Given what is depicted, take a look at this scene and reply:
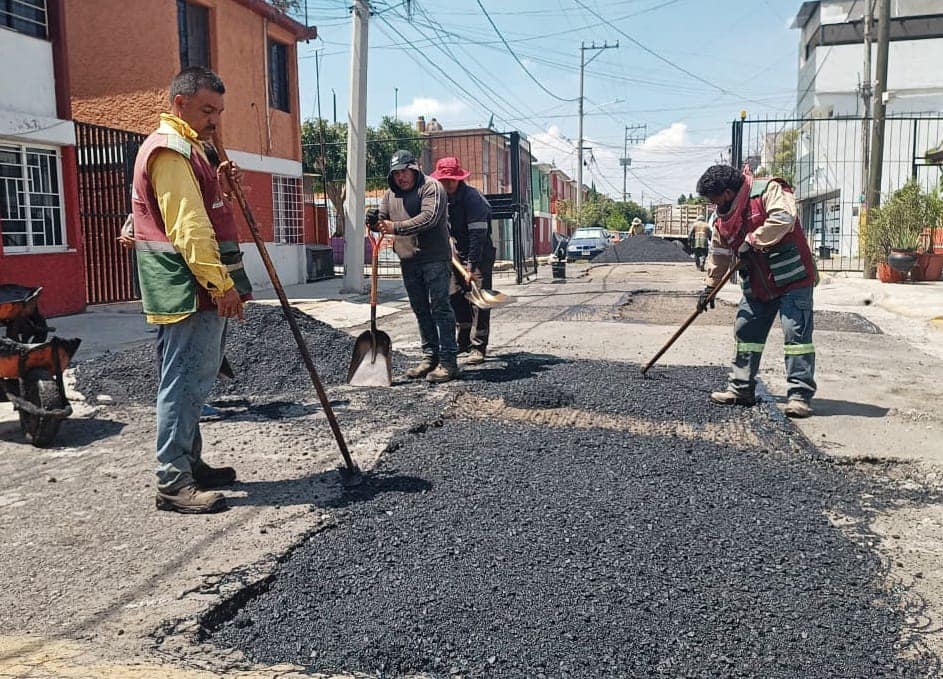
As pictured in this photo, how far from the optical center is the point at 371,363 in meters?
6.01

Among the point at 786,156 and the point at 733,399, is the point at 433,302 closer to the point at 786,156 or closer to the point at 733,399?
the point at 733,399

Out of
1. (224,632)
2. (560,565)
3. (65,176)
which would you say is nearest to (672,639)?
(560,565)

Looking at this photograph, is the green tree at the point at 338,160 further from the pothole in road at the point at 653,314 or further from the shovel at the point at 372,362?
the shovel at the point at 372,362

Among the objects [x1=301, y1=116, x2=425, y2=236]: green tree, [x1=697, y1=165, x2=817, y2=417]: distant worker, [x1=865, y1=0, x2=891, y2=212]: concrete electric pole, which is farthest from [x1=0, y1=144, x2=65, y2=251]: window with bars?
[x1=301, y1=116, x2=425, y2=236]: green tree

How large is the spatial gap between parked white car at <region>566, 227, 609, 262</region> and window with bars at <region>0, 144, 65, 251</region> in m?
24.9

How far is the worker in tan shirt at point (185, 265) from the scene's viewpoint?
328 cm

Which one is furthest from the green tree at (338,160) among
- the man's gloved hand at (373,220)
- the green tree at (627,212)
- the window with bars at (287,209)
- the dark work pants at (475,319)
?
the green tree at (627,212)

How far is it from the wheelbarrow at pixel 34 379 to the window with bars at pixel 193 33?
11.1 m

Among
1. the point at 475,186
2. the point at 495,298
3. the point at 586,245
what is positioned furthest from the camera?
the point at 475,186

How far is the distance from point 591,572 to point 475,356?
4.35 meters

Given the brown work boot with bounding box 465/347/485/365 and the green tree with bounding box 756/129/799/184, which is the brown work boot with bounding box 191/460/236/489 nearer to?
the brown work boot with bounding box 465/347/485/365

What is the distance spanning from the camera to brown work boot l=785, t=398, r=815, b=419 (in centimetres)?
526

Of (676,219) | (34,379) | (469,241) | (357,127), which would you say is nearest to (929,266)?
(357,127)

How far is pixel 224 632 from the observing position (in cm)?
253
